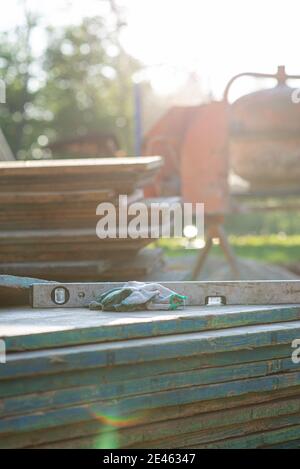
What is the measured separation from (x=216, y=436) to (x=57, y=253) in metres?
2.20

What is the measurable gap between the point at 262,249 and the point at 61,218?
847 centimetres

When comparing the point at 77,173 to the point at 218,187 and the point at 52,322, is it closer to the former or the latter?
the point at 52,322

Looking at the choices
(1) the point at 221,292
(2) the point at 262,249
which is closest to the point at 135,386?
(1) the point at 221,292

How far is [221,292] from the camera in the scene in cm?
417

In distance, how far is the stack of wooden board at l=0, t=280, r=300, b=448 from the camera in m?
2.97

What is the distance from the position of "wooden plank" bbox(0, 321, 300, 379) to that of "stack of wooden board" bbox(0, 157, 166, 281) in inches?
71.4

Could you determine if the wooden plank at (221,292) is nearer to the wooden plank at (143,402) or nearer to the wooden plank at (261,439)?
the wooden plank at (143,402)

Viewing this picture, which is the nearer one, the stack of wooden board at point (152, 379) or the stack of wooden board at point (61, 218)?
the stack of wooden board at point (152, 379)

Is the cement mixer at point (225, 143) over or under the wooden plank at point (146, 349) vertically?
over

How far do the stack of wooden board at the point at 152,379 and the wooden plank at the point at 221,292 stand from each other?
0.17m

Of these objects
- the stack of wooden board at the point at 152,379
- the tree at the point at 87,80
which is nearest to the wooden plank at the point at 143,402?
the stack of wooden board at the point at 152,379

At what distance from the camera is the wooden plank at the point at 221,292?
4.09m

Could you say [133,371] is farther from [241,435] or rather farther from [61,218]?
[61,218]
